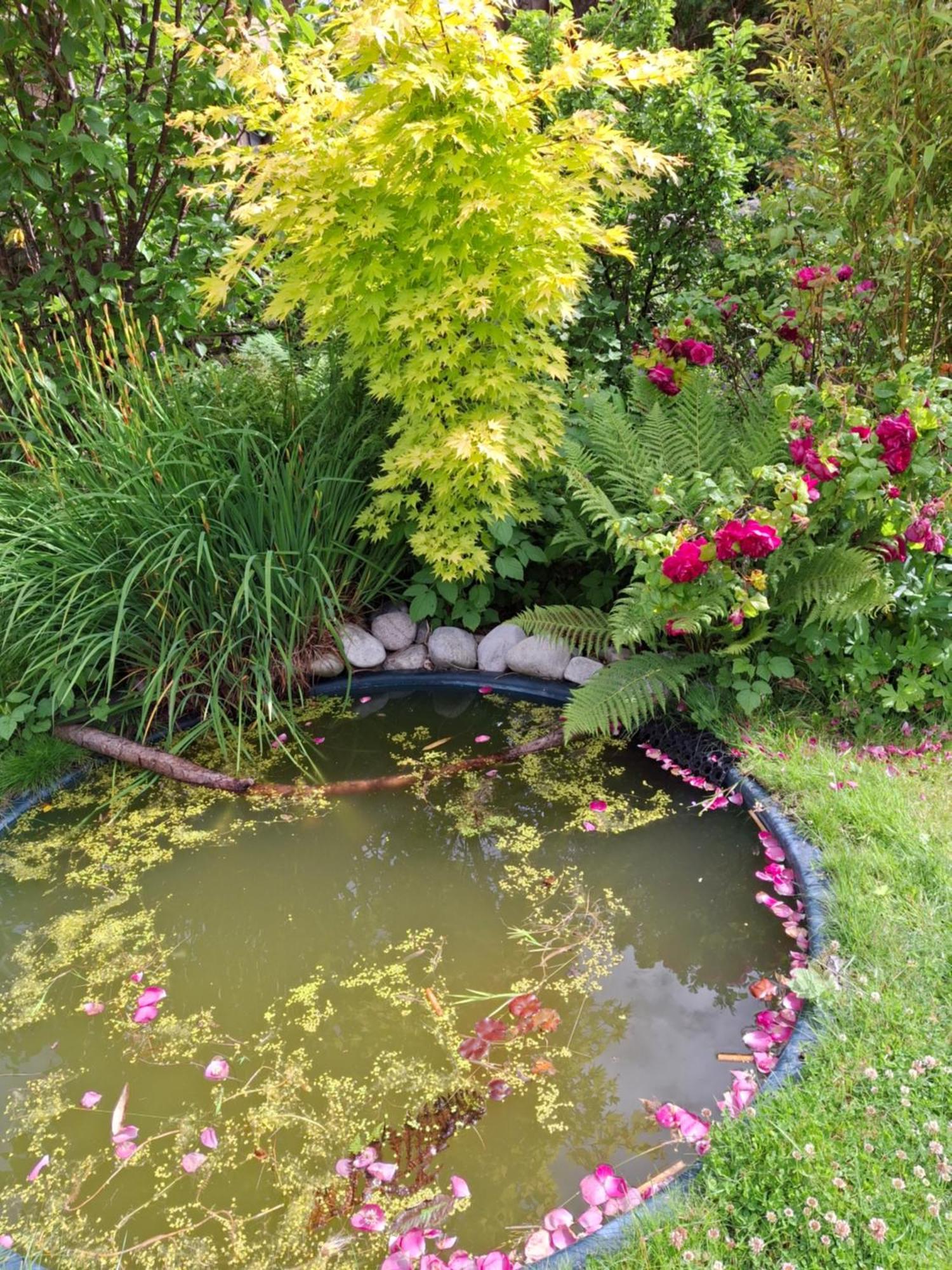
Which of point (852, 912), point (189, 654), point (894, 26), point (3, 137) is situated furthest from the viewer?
point (3, 137)

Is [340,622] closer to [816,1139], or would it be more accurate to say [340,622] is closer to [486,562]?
[486,562]

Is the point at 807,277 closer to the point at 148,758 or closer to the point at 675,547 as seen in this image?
the point at 675,547

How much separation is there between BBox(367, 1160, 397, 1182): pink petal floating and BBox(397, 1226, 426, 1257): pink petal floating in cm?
10

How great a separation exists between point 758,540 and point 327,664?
5.34 feet

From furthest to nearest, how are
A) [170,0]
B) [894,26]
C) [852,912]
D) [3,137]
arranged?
[170,0] < [3,137] < [894,26] < [852,912]

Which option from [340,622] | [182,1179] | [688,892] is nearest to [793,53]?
[340,622]

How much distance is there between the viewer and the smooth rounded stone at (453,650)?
327 cm

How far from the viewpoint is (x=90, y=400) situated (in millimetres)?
3615

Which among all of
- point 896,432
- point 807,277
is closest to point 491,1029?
point 896,432

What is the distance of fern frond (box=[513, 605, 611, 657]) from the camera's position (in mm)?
2926

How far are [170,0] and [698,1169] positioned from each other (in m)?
5.03

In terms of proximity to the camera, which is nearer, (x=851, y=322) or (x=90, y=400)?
(x=851, y=322)

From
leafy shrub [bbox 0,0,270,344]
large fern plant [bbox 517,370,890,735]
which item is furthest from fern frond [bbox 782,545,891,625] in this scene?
leafy shrub [bbox 0,0,270,344]

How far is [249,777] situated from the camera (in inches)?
107
